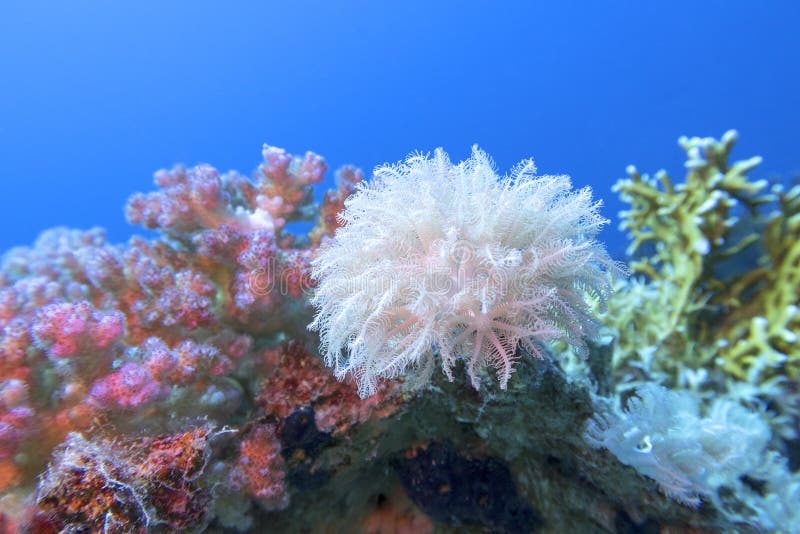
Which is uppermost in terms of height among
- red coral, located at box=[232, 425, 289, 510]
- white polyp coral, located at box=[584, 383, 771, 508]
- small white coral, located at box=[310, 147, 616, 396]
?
small white coral, located at box=[310, 147, 616, 396]

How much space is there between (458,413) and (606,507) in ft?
4.35

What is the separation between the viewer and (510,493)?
3.10m

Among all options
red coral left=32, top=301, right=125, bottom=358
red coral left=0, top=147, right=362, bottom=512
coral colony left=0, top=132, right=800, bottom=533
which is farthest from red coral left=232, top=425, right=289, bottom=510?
red coral left=32, top=301, right=125, bottom=358

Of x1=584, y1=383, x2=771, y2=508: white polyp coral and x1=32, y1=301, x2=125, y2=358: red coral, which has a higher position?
x1=32, y1=301, x2=125, y2=358: red coral

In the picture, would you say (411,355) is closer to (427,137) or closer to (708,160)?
(708,160)

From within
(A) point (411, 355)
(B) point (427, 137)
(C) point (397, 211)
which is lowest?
(A) point (411, 355)

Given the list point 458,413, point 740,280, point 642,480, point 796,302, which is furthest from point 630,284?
point 458,413

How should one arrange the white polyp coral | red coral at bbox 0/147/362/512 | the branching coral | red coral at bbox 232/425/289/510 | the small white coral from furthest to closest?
the branching coral < the white polyp coral < red coral at bbox 232/425/289/510 < red coral at bbox 0/147/362/512 < the small white coral

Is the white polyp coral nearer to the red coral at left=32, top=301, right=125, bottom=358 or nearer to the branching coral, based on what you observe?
the branching coral

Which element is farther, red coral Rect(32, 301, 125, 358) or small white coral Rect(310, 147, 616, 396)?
red coral Rect(32, 301, 125, 358)

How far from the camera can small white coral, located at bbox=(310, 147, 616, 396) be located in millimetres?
2230

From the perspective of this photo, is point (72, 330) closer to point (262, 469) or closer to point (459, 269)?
point (262, 469)

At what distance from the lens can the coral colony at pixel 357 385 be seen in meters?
2.25

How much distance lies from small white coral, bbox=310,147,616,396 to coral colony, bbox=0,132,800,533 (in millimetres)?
14
